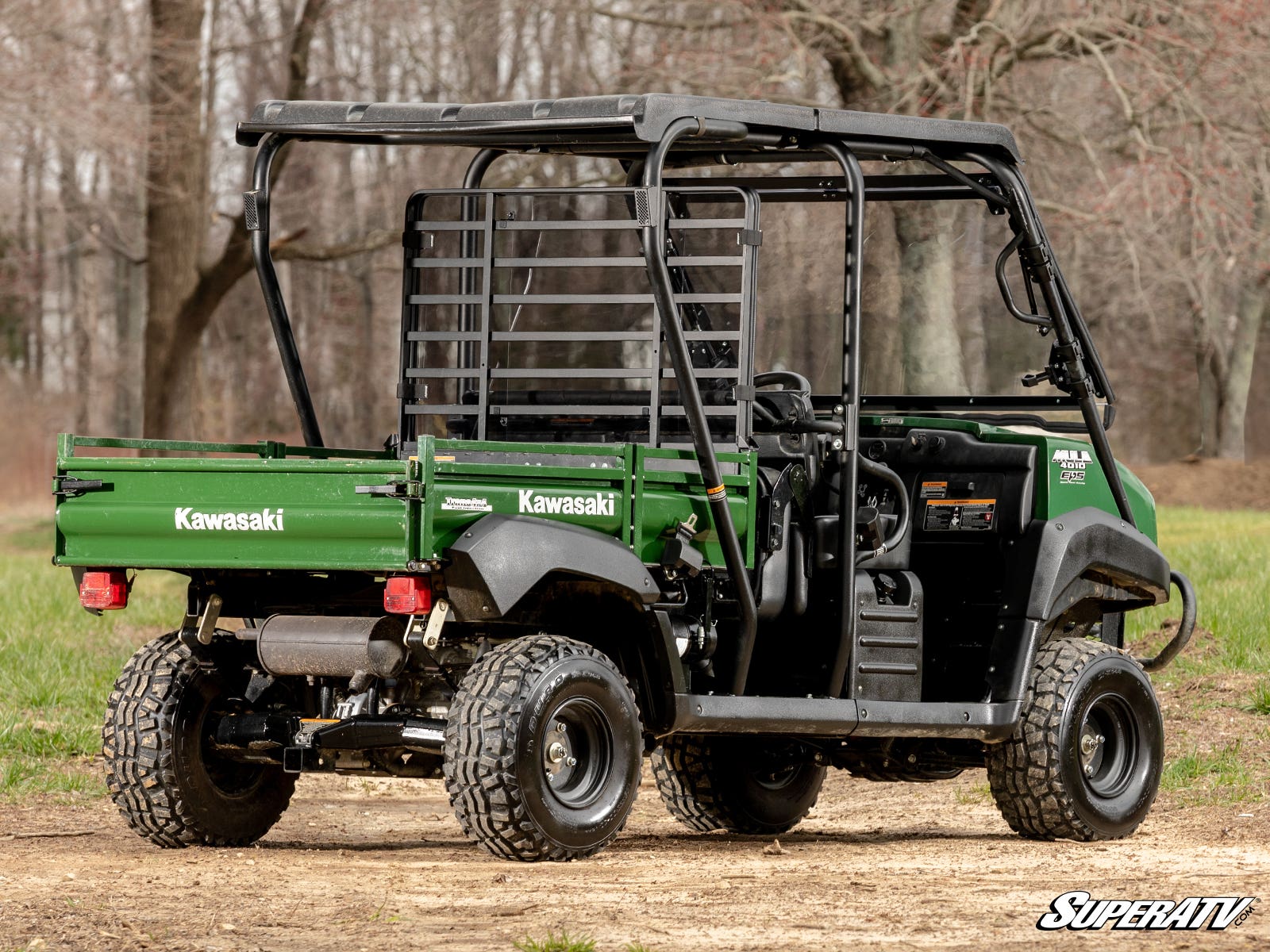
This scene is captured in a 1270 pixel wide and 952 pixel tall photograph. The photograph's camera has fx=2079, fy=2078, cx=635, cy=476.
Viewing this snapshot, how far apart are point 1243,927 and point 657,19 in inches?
515

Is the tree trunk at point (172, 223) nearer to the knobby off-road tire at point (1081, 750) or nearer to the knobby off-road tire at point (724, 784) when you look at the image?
the knobby off-road tire at point (724, 784)

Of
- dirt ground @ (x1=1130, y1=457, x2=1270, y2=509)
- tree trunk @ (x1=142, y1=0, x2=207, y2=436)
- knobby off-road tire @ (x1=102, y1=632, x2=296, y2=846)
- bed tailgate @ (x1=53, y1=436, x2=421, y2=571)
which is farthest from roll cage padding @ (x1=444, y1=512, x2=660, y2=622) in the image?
dirt ground @ (x1=1130, y1=457, x2=1270, y2=509)

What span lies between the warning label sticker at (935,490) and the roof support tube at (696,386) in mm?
1116

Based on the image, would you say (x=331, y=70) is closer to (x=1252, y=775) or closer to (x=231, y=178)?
(x=231, y=178)

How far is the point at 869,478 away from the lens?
760 centimetres

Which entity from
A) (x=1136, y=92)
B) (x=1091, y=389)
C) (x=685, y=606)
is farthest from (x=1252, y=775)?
(x=1136, y=92)

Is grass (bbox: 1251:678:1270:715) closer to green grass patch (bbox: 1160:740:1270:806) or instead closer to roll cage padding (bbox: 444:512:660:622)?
green grass patch (bbox: 1160:740:1270:806)

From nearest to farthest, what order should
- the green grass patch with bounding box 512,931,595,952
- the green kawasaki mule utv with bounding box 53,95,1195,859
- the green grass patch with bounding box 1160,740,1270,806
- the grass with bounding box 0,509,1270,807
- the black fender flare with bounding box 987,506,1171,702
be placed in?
the green grass patch with bounding box 512,931,595,952 < the green kawasaki mule utv with bounding box 53,95,1195,859 < the black fender flare with bounding box 987,506,1171,702 < the green grass patch with bounding box 1160,740,1270,806 < the grass with bounding box 0,509,1270,807

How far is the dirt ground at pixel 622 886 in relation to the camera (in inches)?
200

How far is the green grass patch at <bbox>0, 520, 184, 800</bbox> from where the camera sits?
930cm

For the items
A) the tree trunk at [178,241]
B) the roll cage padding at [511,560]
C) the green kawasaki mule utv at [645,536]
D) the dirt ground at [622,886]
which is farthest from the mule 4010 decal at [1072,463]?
the tree trunk at [178,241]

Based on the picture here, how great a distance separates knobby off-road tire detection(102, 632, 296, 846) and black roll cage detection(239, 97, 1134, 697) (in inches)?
50.7

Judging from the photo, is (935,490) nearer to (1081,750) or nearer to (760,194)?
(1081,750)

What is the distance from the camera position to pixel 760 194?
848cm
